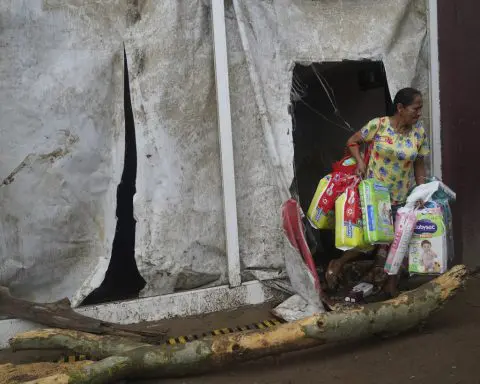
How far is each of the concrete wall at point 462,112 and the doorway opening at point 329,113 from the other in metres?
0.93

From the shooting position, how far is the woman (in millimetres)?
3641

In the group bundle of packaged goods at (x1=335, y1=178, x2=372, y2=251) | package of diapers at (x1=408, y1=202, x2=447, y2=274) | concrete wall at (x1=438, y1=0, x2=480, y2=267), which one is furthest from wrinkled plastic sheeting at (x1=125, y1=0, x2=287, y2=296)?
concrete wall at (x1=438, y1=0, x2=480, y2=267)

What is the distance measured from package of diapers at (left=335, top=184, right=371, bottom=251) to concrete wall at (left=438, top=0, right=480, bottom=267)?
4.42 ft

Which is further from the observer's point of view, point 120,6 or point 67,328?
point 120,6

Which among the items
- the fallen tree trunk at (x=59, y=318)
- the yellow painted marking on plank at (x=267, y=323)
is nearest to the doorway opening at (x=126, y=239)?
the fallen tree trunk at (x=59, y=318)

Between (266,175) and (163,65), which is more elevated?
(163,65)

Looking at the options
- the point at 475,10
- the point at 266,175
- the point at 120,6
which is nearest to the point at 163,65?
the point at 120,6

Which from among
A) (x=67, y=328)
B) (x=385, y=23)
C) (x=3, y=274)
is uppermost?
(x=385, y=23)

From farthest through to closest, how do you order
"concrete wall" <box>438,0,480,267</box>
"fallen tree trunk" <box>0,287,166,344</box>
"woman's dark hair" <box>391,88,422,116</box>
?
"concrete wall" <box>438,0,480,267</box>
"woman's dark hair" <box>391,88,422,116</box>
"fallen tree trunk" <box>0,287,166,344</box>

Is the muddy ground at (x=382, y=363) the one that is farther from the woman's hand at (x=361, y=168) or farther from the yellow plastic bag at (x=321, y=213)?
the woman's hand at (x=361, y=168)

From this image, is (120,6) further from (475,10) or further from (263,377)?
(475,10)

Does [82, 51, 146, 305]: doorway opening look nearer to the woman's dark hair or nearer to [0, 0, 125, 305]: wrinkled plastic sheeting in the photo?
[0, 0, 125, 305]: wrinkled plastic sheeting

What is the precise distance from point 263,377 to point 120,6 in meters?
2.73

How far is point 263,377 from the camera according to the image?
2.68 meters
